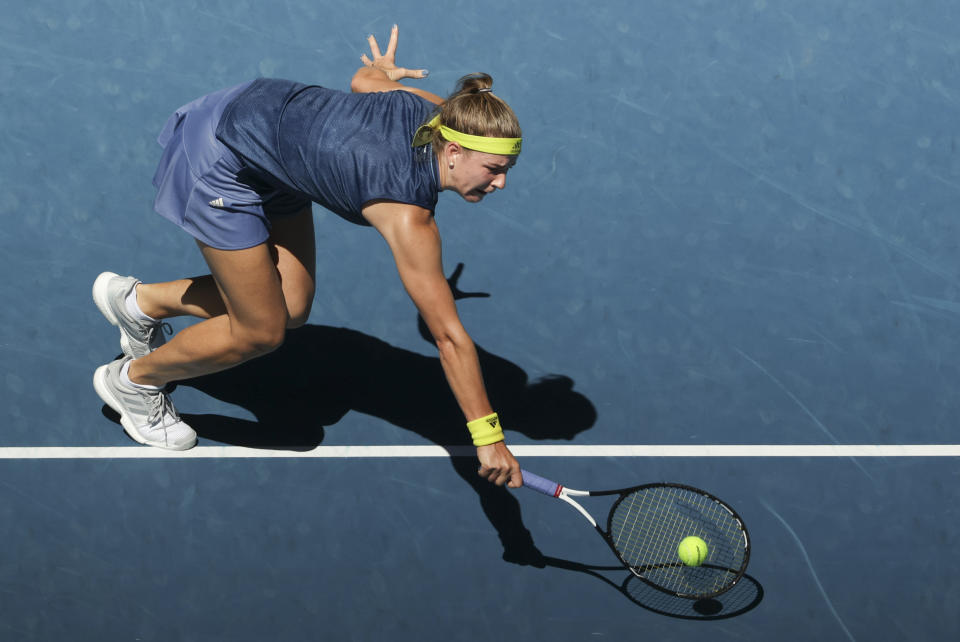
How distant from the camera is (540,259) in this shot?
4.56 metres

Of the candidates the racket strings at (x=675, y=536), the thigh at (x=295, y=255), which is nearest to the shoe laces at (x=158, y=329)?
the thigh at (x=295, y=255)

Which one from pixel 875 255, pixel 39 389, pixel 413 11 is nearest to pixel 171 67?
pixel 413 11

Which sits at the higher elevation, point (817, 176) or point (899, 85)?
point (899, 85)

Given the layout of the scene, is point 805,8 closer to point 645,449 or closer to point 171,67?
point 645,449

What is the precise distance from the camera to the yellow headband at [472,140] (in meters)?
3.10

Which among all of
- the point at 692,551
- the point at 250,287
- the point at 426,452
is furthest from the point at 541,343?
the point at 250,287

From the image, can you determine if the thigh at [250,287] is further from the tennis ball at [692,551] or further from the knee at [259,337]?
the tennis ball at [692,551]

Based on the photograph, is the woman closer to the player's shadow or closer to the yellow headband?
the yellow headband

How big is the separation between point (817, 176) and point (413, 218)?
2.27 meters

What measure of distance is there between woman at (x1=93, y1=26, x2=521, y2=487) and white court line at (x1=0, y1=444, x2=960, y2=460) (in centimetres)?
35

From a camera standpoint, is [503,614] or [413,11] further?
[413,11]

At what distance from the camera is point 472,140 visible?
10.2 feet

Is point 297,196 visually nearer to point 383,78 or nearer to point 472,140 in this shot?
point 383,78

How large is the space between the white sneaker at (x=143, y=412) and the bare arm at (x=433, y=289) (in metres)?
1.46
